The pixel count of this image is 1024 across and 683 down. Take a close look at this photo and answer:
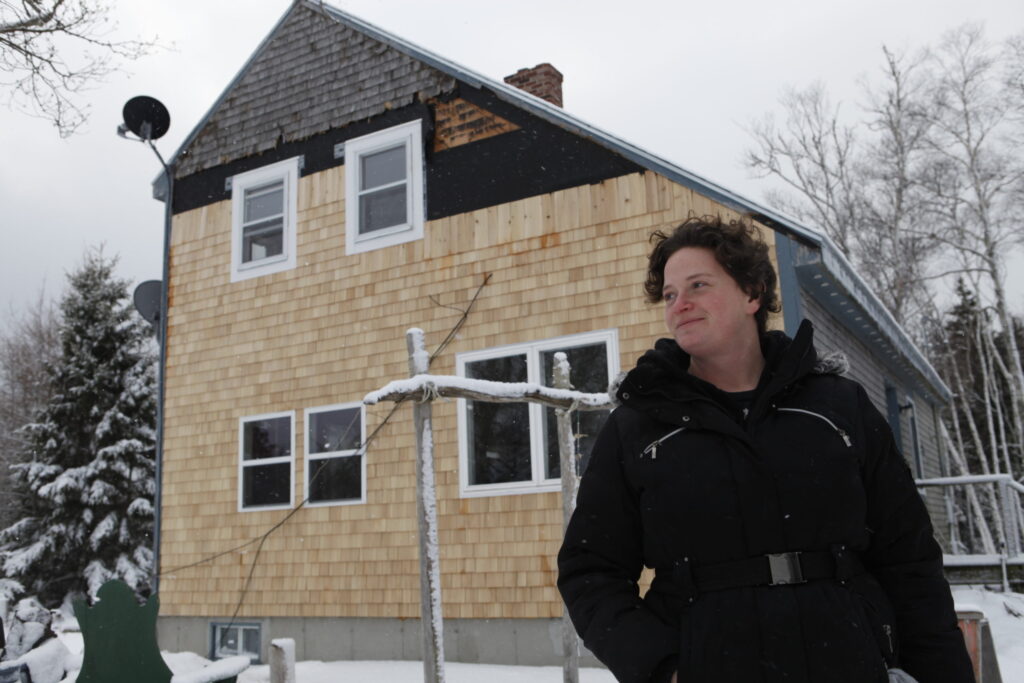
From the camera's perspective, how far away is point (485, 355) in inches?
353

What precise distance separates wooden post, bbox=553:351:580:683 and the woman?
4.28 m

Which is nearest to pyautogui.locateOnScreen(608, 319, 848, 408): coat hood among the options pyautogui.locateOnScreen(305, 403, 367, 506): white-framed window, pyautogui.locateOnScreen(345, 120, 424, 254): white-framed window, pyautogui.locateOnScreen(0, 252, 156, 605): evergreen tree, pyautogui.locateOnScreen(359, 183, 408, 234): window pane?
pyautogui.locateOnScreen(305, 403, 367, 506): white-framed window

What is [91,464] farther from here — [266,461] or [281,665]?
[281,665]

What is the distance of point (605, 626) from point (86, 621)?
4.53m

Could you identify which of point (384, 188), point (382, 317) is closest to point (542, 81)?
point (384, 188)

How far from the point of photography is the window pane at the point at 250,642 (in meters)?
9.91

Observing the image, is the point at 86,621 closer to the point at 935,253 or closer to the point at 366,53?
the point at 366,53

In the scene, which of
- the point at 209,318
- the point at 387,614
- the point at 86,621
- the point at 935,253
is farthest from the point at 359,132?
the point at 935,253

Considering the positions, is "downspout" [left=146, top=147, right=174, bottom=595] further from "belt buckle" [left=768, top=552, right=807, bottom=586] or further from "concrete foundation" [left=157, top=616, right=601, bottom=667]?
"belt buckle" [left=768, top=552, right=807, bottom=586]

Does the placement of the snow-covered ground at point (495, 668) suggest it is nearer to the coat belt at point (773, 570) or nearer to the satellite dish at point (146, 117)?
the coat belt at point (773, 570)

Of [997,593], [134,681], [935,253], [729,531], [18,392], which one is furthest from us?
[18,392]

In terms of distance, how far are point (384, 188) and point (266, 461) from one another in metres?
3.50

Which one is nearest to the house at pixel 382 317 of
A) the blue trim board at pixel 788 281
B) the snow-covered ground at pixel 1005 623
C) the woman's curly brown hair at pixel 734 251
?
the blue trim board at pixel 788 281

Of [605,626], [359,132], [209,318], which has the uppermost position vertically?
[359,132]
